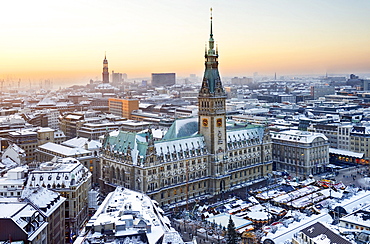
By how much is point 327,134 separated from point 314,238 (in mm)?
125617

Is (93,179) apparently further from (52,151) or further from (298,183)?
(298,183)

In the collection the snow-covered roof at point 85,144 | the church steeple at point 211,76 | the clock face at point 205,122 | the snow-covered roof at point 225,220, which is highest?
the church steeple at point 211,76

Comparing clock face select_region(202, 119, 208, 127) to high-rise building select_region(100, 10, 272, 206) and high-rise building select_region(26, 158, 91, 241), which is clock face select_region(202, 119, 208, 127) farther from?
high-rise building select_region(26, 158, 91, 241)

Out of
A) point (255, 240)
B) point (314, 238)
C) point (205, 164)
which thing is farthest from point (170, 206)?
point (314, 238)

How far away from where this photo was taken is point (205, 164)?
445ft

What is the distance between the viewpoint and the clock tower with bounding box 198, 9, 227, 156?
13450 centimetres

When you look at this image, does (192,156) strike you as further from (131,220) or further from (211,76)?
(131,220)

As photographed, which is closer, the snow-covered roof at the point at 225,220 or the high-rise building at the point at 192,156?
the snow-covered roof at the point at 225,220

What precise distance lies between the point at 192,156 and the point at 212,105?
52.9ft

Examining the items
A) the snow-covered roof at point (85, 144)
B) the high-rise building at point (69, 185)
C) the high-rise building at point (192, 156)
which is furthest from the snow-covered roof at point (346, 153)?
the high-rise building at point (69, 185)

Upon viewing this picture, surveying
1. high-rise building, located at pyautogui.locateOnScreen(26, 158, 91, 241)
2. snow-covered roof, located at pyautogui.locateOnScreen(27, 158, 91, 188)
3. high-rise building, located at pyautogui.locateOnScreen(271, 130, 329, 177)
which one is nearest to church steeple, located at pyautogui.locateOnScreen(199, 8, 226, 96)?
high-rise building, located at pyautogui.locateOnScreen(271, 130, 329, 177)

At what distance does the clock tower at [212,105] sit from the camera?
441ft

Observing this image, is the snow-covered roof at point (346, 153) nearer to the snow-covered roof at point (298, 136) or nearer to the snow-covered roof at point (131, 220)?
the snow-covered roof at point (298, 136)

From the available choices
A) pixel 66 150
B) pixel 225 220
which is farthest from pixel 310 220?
pixel 66 150
